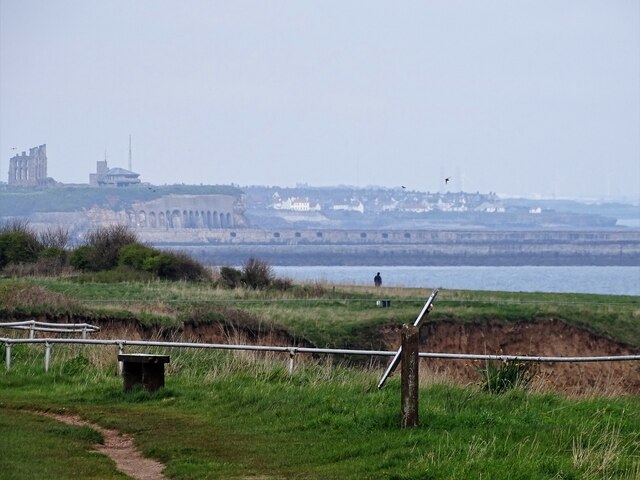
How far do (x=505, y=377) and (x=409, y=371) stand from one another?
4.51 metres

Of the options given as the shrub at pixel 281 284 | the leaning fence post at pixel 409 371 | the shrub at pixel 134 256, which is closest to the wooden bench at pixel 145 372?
the leaning fence post at pixel 409 371

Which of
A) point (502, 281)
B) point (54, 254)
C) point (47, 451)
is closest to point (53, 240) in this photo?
point (54, 254)

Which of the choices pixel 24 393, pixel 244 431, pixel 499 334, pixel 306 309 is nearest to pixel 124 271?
pixel 306 309

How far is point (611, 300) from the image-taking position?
185ft

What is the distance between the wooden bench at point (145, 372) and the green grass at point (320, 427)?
0.18 meters

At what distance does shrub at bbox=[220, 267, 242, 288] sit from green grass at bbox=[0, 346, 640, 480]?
35049 millimetres

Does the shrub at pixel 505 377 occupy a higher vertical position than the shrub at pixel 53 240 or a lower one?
higher

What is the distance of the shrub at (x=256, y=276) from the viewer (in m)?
55.8

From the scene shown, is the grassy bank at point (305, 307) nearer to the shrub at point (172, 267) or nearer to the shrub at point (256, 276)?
the shrub at point (256, 276)

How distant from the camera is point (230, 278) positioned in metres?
56.7

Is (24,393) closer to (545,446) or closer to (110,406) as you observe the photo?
(110,406)

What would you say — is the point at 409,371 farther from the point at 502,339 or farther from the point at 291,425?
the point at 502,339

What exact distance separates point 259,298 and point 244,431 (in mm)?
33882

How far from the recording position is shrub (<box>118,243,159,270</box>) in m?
58.0
